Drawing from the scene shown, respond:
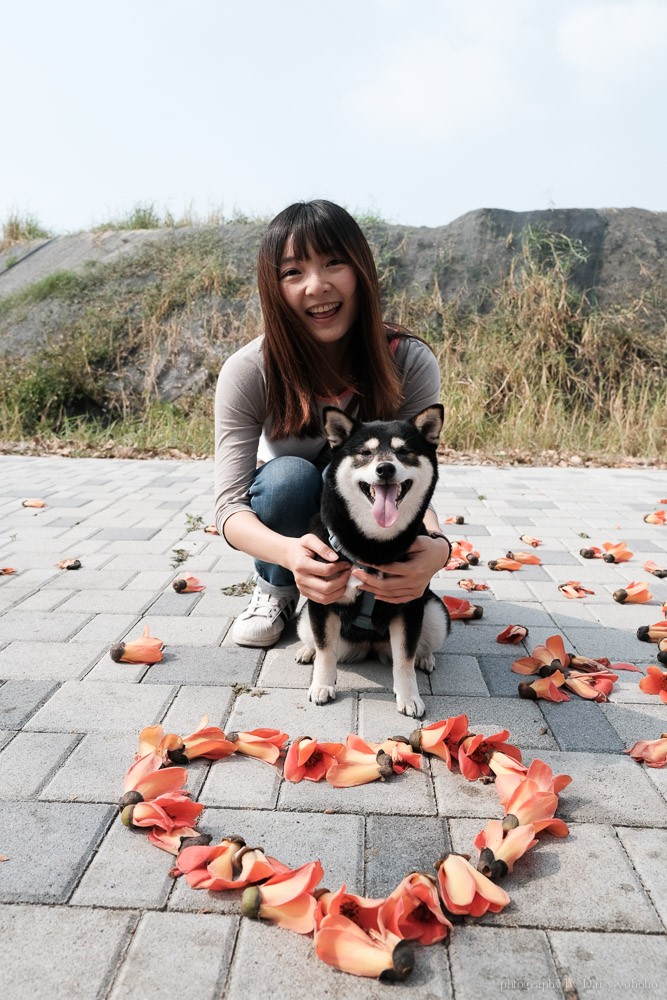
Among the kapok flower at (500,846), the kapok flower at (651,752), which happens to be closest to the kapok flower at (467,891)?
the kapok flower at (500,846)

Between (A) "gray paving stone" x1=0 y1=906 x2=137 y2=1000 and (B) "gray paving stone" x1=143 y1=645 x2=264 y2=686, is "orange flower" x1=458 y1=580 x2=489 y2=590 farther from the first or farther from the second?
(A) "gray paving stone" x1=0 y1=906 x2=137 y2=1000

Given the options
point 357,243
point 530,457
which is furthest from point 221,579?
point 530,457

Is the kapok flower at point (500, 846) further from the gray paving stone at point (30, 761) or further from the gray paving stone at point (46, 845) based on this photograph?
the gray paving stone at point (30, 761)

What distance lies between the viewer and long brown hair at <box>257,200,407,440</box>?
7.91 feet

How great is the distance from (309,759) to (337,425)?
105 centimetres

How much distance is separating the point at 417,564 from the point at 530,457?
5.77 meters

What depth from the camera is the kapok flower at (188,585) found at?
331 centimetres

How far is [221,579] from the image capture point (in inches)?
140

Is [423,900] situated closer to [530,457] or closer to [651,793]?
[651,793]

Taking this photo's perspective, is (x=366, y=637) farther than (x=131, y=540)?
No

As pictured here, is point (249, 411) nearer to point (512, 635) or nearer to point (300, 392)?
point (300, 392)

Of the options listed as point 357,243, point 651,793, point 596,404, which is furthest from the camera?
point 596,404

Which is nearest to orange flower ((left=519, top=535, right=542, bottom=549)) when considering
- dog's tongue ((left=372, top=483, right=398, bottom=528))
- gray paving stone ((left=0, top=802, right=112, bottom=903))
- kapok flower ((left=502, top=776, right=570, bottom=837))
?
dog's tongue ((left=372, top=483, right=398, bottom=528))

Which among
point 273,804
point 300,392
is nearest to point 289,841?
point 273,804
